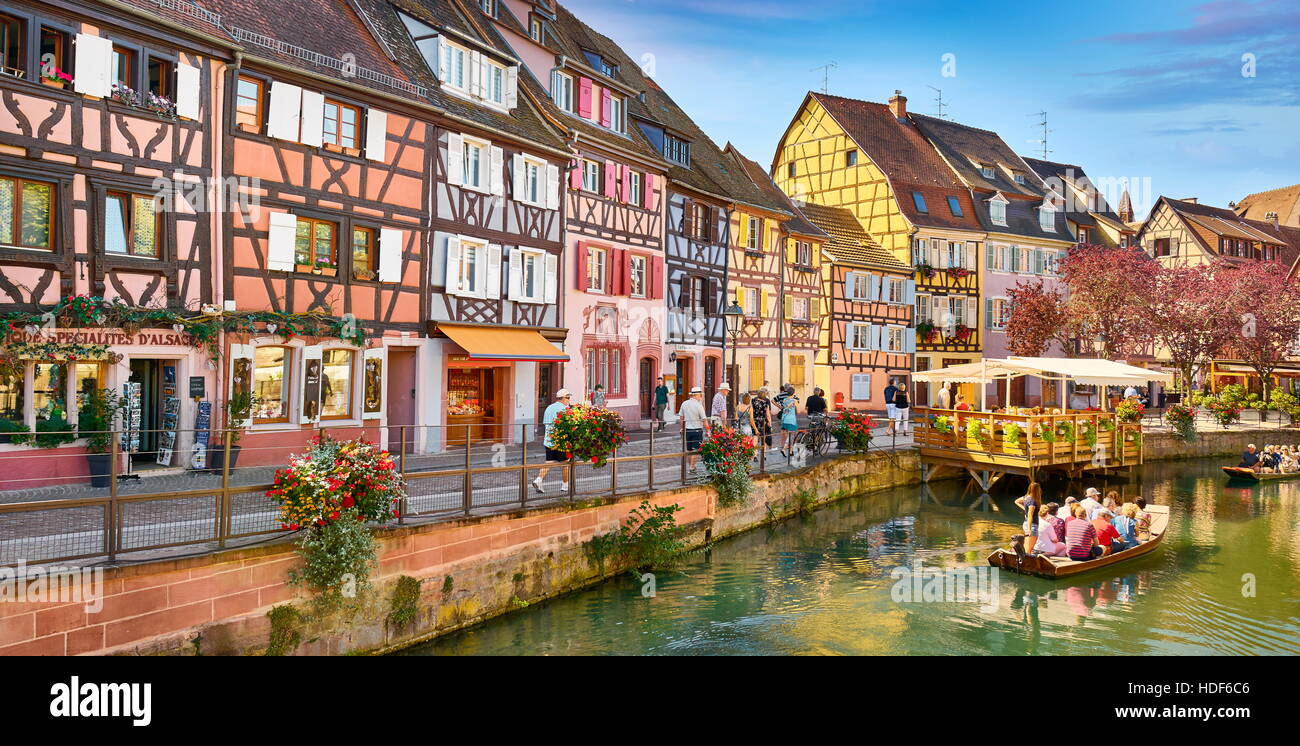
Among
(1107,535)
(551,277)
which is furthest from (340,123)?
(1107,535)

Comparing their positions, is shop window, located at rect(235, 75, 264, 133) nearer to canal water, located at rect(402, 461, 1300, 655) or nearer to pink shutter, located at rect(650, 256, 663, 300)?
canal water, located at rect(402, 461, 1300, 655)

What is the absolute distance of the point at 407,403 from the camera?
64.0 feet

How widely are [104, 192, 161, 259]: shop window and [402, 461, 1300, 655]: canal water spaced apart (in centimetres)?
851

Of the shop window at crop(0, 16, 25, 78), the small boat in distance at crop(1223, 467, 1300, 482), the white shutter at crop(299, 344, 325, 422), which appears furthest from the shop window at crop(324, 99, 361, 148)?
the small boat in distance at crop(1223, 467, 1300, 482)

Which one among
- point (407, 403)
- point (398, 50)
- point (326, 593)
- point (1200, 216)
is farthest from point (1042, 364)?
point (1200, 216)

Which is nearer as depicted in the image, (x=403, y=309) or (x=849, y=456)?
(x=403, y=309)

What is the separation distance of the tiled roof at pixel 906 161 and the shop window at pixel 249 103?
1263 inches

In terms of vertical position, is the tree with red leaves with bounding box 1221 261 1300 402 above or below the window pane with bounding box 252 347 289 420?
above

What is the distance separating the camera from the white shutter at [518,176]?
70.3 ft

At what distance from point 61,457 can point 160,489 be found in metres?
1.10

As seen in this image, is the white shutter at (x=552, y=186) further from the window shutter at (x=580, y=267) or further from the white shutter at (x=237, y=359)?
the white shutter at (x=237, y=359)

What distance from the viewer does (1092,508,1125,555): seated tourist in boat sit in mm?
15336
